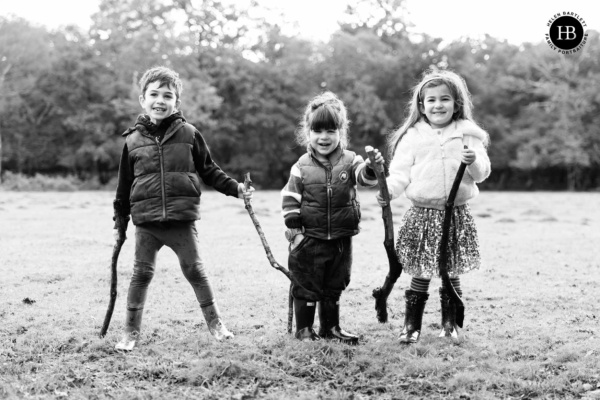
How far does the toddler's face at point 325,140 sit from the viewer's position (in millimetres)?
4910

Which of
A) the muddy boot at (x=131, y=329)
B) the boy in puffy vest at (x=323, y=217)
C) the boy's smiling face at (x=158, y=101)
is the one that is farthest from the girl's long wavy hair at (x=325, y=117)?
the muddy boot at (x=131, y=329)

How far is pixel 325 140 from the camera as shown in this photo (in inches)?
194

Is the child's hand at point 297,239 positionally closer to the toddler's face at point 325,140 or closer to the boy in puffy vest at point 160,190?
the boy in puffy vest at point 160,190

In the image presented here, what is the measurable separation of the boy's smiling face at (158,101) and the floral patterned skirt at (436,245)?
6.93ft

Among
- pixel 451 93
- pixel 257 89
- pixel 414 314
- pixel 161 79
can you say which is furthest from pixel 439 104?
pixel 257 89

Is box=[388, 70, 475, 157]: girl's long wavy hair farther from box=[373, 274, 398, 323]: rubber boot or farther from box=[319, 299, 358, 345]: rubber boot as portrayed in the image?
box=[319, 299, 358, 345]: rubber boot

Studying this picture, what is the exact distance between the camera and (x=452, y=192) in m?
4.82

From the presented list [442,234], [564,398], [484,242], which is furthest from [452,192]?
[484,242]

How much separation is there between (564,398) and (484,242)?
832cm

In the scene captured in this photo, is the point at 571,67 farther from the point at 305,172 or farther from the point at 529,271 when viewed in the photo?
the point at 305,172

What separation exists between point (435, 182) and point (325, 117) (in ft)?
3.22

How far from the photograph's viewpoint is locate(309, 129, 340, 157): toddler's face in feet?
16.1

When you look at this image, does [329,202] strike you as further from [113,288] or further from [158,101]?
[113,288]

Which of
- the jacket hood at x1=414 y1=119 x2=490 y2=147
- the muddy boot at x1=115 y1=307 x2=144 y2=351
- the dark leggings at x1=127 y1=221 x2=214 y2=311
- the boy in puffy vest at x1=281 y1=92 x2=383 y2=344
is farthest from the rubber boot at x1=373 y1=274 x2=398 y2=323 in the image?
the muddy boot at x1=115 y1=307 x2=144 y2=351
